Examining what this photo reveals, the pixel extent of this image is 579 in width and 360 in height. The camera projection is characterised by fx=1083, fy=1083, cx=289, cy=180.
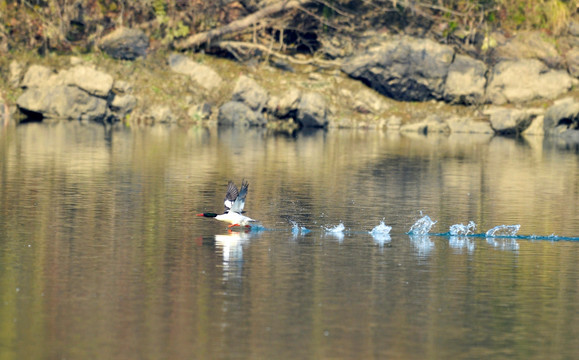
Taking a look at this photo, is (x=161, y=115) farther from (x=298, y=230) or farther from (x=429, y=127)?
(x=298, y=230)

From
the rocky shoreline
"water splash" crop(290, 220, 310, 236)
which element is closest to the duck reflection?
"water splash" crop(290, 220, 310, 236)

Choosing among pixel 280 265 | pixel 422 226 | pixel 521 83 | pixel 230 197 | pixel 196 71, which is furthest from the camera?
pixel 521 83

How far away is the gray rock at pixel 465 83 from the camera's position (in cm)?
5862

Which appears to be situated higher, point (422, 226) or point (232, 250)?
point (422, 226)

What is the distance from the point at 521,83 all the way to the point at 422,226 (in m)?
40.0

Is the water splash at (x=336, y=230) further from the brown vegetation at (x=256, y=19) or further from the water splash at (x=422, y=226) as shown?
the brown vegetation at (x=256, y=19)

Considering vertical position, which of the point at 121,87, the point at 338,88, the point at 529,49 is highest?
the point at 529,49

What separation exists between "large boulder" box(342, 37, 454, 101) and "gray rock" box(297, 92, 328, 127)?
346cm

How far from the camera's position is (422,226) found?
20766 mm

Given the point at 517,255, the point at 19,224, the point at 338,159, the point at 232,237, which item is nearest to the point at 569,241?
the point at 517,255

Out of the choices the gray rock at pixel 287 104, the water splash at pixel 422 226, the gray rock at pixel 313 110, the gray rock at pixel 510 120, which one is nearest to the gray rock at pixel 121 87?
the gray rock at pixel 287 104

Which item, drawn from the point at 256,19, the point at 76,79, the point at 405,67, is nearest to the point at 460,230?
the point at 76,79

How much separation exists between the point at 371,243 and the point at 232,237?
8.24 feet

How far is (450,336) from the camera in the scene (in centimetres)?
1197
